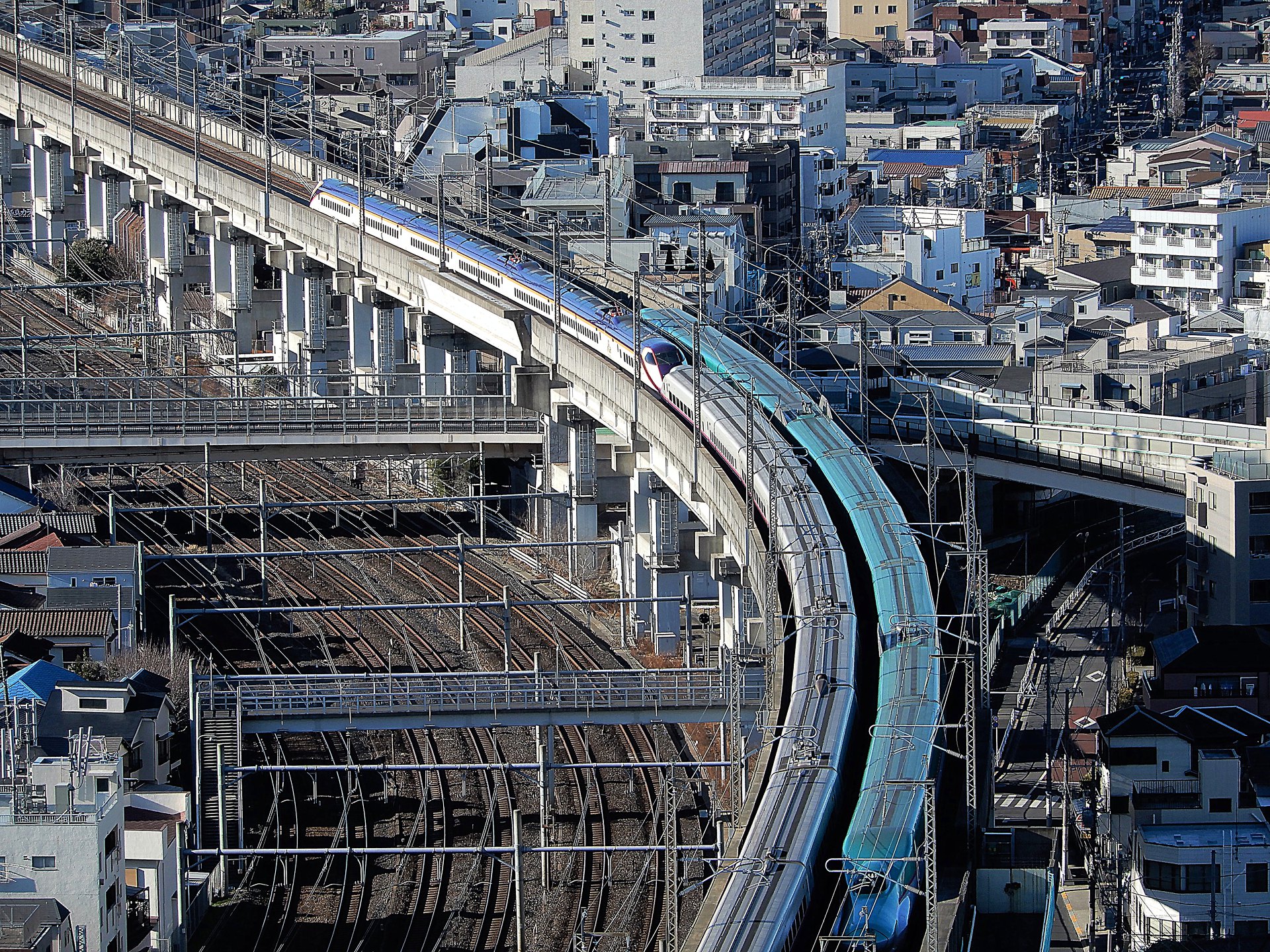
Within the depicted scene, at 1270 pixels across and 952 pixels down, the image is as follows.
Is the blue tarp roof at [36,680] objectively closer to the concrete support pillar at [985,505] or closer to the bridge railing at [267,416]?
the bridge railing at [267,416]

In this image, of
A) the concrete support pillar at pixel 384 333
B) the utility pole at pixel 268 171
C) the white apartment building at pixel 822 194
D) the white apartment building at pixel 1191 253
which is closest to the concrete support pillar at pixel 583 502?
the concrete support pillar at pixel 384 333

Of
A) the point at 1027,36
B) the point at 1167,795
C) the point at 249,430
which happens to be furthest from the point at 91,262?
the point at 1027,36

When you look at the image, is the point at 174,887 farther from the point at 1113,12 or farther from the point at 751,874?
the point at 1113,12

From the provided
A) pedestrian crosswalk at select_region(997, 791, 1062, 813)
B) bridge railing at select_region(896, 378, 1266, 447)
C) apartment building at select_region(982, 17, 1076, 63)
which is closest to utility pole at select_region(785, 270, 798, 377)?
bridge railing at select_region(896, 378, 1266, 447)

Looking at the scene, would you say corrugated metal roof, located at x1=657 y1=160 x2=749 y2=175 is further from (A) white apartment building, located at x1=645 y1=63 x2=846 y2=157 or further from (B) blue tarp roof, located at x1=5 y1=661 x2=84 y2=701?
(B) blue tarp roof, located at x1=5 y1=661 x2=84 y2=701

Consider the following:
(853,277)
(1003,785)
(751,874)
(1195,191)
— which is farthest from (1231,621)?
(1195,191)
